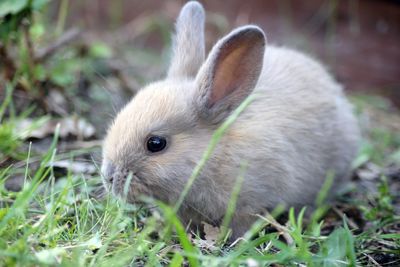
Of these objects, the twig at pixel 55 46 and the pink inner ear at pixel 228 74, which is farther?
the twig at pixel 55 46

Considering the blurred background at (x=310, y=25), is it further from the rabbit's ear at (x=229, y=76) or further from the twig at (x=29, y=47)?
the rabbit's ear at (x=229, y=76)

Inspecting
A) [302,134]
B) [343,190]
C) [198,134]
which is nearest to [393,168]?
[343,190]

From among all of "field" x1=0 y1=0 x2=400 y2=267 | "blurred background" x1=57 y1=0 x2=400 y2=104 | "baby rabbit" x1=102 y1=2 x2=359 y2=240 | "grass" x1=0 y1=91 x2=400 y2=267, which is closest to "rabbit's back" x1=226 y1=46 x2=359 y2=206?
"baby rabbit" x1=102 y1=2 x2=359 y2=240

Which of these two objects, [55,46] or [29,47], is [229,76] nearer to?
[29,47]

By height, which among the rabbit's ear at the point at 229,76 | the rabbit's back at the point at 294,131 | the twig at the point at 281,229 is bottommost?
the twig at the point at 281,229

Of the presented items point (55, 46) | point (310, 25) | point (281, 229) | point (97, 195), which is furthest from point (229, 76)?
point (310, 25)

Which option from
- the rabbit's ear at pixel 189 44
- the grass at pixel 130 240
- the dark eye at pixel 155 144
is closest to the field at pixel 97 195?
the grass at pixel 130 240
